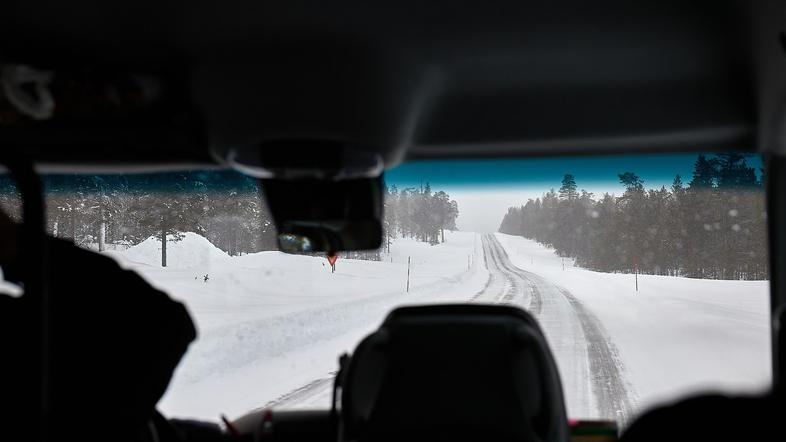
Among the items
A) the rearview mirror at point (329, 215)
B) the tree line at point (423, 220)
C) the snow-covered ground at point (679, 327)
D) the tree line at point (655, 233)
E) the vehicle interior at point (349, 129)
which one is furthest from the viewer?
the tree line at point (423, 220)

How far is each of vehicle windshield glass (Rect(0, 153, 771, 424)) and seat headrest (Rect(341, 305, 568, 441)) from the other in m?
0.43

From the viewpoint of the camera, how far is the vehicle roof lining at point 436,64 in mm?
2021

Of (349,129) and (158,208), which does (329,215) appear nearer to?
(349,129)

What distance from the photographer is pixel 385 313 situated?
12.8 metres

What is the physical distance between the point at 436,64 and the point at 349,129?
1.57ft

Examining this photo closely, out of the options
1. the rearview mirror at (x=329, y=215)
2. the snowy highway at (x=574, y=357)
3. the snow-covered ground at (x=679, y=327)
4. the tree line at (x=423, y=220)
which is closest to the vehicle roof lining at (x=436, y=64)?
the rearview mirror at (x=329, y=215)

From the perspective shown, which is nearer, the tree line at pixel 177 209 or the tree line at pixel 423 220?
the tree line at pixel 177 209

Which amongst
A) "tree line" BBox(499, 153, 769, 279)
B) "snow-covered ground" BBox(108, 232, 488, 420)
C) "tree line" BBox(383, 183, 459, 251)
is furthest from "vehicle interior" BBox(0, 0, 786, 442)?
"tree line" BBox(383, 183, 459, 251)

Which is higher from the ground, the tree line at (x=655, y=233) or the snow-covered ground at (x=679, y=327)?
the tree line at (x=655, y=233)

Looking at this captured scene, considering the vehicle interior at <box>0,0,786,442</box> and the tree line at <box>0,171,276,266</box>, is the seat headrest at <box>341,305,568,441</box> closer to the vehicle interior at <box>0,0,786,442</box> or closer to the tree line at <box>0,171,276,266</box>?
the vehicle interior at <box>0,0,786,442</box>

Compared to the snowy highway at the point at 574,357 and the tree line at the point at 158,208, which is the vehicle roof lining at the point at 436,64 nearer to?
the tree line at the point at 158,208

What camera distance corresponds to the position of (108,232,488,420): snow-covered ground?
6930mm

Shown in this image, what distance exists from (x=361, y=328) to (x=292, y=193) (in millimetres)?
8576

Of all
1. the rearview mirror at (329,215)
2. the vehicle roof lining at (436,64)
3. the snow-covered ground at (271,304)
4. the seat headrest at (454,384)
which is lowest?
the snow-covered ground at (271,304)
